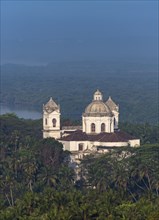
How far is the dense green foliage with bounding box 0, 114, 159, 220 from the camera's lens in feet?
132

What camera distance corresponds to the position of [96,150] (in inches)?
2462

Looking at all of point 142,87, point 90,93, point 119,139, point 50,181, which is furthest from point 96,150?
point 142,87

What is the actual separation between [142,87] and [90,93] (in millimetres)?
14324

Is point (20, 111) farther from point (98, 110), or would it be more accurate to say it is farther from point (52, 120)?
point (98, 110)

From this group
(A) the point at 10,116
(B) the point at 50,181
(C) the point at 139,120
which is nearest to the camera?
(B) the point at 50,181

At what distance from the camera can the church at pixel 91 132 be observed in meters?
62.6

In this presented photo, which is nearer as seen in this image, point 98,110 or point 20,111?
point 98,110

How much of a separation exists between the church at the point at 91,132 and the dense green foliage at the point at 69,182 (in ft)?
4.15

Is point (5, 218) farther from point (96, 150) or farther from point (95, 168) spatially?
point (96, 150)

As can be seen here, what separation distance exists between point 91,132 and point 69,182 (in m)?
10.3

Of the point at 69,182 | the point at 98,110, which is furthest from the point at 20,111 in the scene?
the point at 69,182

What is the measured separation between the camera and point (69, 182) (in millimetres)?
54688

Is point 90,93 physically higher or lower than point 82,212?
higher

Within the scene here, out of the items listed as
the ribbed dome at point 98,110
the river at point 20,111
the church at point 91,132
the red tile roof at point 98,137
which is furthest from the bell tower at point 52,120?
the river at point 20,111
